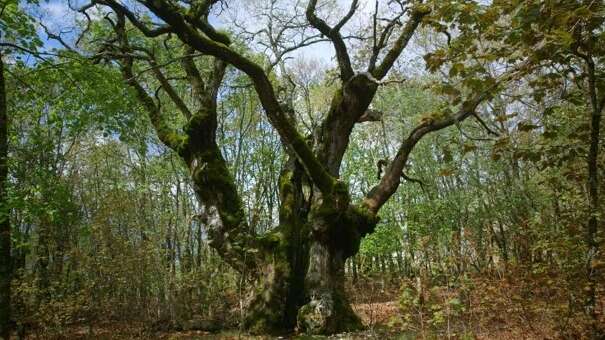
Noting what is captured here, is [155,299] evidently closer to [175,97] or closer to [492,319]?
[175,97]

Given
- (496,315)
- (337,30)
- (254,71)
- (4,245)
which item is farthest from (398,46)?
(4,245)

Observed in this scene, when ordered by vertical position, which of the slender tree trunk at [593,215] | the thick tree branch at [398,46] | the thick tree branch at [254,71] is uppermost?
the thick tree branch at [398,46]

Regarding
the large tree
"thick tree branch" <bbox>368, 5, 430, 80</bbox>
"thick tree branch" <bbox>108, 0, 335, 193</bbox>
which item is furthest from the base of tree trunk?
"thick tree branch" <bbox>368, 5, 430, 80</bbox>

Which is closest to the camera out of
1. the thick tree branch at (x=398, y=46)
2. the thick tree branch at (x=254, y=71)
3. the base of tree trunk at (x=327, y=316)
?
the thick tree branch at (x=254, y=71)

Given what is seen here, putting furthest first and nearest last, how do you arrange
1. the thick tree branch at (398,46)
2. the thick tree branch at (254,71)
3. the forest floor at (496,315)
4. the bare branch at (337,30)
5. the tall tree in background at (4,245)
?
the thick tree branch at (398,46) → the bare branch at (337,30) → the thick tree branch at (254,71) → the tall tree in background at (4,245) → the forest floor at (496,315)

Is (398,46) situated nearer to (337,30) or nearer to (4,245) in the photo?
(337,30)

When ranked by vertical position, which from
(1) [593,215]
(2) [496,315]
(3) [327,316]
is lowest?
(2) [496,315]

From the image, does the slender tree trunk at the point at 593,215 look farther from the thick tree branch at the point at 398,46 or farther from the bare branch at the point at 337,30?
the thick tree branch at the point at 398,46

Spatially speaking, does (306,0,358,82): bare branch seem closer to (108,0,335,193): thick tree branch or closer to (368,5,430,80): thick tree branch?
(368,5,430,80): thick tree branch

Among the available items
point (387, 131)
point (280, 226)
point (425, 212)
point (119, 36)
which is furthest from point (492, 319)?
point (387, 131)

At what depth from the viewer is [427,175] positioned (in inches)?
955

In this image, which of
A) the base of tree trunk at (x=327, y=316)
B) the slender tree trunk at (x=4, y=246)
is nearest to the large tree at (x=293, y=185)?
the base of tree trunk at (x=327, y=316)

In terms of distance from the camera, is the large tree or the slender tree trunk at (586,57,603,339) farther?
the large tree

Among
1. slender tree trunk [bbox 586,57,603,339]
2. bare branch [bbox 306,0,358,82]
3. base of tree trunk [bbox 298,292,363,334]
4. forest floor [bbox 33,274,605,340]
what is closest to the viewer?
slender tree trunk [bbox 586,57,603,339]
